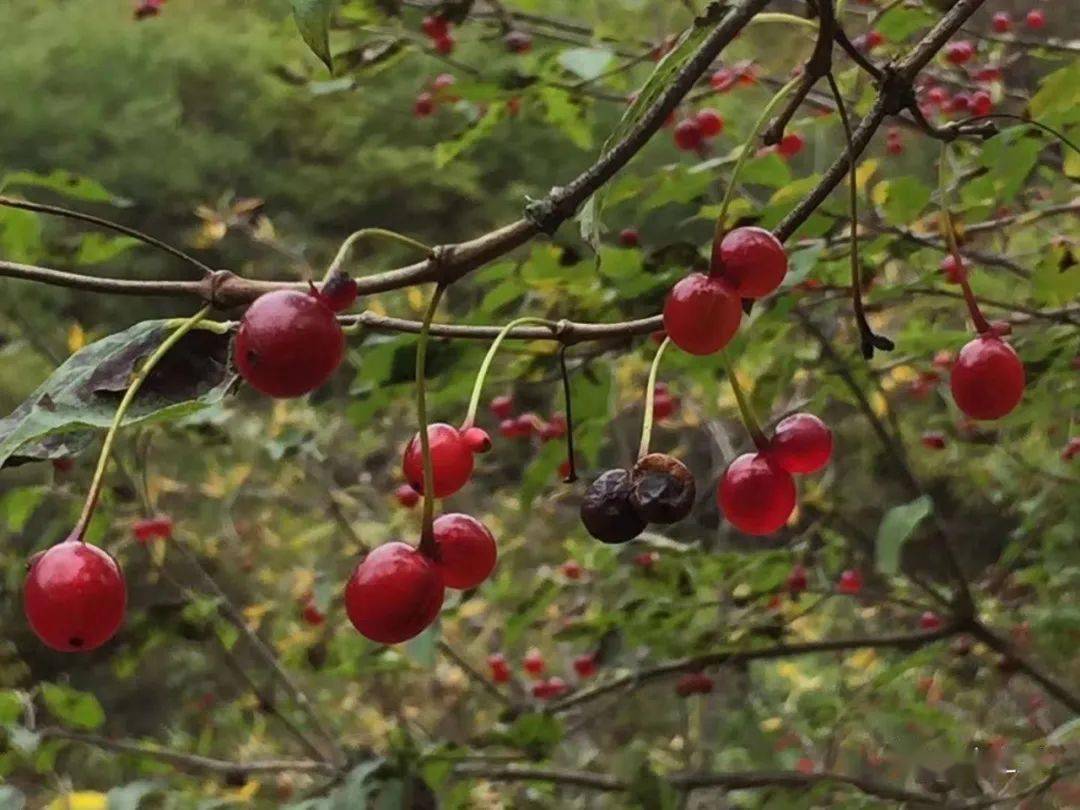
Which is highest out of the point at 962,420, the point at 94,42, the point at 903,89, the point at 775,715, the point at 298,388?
the point at 94,42

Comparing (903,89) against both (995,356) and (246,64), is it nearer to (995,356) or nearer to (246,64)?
(995,356)

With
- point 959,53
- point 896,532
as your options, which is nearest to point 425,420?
point 896,532

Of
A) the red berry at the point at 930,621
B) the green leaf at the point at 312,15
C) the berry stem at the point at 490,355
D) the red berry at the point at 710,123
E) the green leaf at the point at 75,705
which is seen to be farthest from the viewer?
the red berry at the point at 930,621

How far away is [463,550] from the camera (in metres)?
0.47

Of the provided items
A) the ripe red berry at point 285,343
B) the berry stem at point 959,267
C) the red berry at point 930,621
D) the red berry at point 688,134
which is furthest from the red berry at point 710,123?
the ripe red berry at point 285,343

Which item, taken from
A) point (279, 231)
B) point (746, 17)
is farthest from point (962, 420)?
point (279, 231)

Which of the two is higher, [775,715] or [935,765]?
[935,765]

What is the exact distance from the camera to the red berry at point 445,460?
500 millimetres

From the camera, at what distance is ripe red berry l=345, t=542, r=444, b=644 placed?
0.41 metres

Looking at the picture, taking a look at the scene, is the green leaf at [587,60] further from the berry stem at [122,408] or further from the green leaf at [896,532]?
the berry stem at [122,408]

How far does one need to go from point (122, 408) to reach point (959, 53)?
1.33 meters

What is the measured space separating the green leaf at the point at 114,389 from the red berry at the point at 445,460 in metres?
0.11

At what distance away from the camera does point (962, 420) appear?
1884mm

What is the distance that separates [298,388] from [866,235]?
2.60 ft
